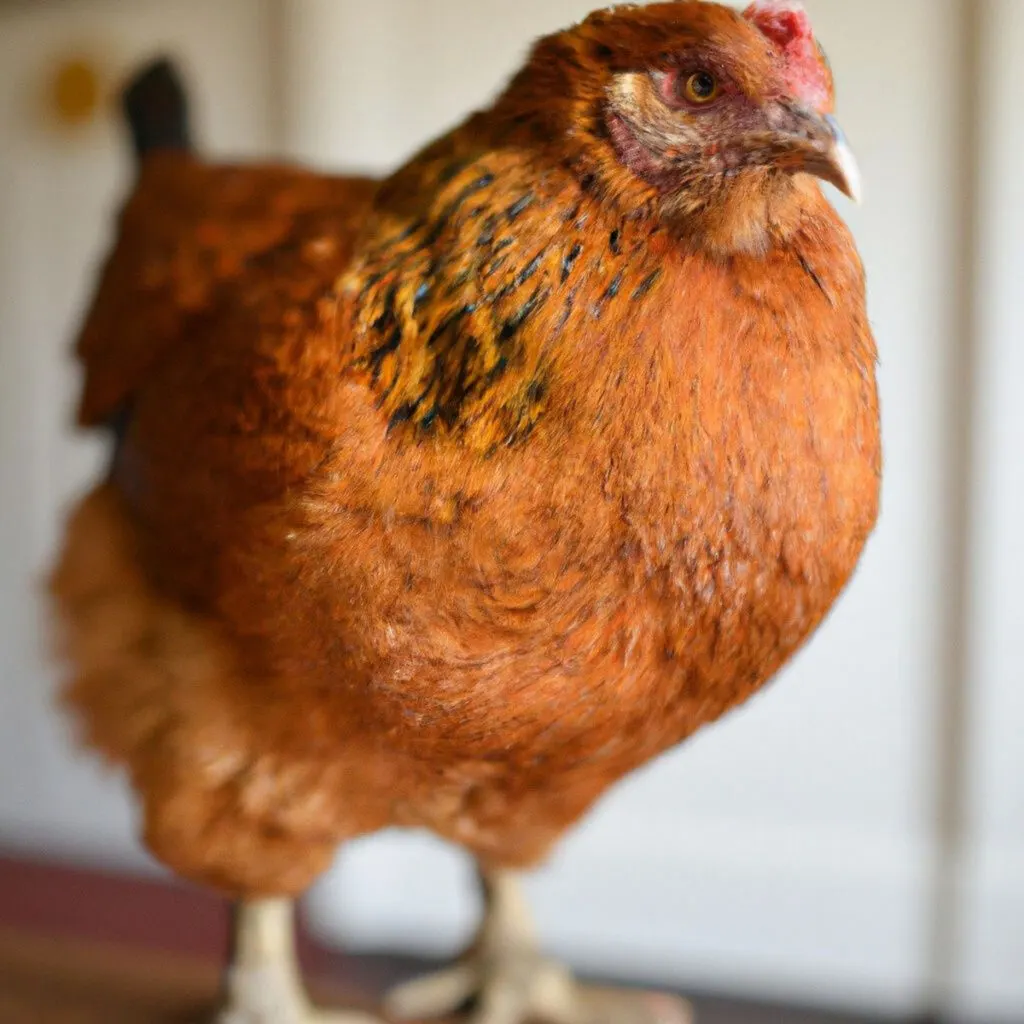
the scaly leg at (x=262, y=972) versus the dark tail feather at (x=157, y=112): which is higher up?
the dark tail feather at (x=157, y=112)

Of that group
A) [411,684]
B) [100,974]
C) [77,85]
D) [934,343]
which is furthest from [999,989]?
[77,85]

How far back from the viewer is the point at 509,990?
2.82 feet

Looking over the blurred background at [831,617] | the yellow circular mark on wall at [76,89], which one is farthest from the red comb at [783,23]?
the yellow circular mark on wall at [76,89]

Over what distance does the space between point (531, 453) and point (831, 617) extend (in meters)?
0.46

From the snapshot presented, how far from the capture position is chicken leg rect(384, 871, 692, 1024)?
86 centimetres

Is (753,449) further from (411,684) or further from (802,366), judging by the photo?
(411,684)

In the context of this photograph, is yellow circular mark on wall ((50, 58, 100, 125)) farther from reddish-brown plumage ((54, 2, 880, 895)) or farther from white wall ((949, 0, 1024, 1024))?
white wall ((949, 0, 1024, 1024))

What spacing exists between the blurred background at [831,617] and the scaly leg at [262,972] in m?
0.25

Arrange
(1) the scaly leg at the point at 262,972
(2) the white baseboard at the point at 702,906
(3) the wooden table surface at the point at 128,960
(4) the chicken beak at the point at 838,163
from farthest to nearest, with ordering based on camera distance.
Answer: (2) the white baseboard at the point at 702,906
(3) the wooden table surface at the point at 128,960
(1) the scaly leg at the point at 262,972
(4) the chicken beak at the point at 838,163

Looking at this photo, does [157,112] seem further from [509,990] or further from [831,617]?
[509,990]

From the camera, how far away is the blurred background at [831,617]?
83cm

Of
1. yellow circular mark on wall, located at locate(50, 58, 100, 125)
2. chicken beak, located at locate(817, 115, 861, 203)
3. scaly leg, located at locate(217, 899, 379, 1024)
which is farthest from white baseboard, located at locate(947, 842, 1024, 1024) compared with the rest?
yellow circular mark on wall, located at locate(50, 58, 100, 125)

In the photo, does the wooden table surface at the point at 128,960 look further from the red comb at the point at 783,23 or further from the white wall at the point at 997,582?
the red comb at the point at 783,23

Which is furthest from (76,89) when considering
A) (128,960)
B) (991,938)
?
(991,938)
